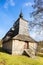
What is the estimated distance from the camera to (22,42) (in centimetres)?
3341

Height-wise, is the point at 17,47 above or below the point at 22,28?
below

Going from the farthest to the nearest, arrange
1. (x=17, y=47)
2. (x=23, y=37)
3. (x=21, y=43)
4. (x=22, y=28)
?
(x=22, y=28)
(x=23, y=37)
(x=21, y=43)
(x=17, y=47)

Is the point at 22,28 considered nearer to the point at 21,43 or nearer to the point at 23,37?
the point at 23,37

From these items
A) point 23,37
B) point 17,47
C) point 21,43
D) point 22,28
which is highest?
point 22,28

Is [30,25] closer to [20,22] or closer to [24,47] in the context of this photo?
[24,47]

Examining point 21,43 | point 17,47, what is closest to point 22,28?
point 21,43

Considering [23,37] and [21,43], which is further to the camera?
[23,37]

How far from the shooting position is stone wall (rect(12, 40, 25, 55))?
32.0 metres

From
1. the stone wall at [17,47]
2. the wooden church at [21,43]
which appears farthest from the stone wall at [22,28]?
the stone wall at [17,47]

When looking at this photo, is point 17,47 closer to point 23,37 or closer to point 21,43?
point 21,43

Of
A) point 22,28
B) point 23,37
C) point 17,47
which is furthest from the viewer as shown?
point 22,28

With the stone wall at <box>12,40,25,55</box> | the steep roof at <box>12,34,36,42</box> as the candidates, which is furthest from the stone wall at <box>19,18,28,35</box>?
the stone wall at <box>12,40,25,55</box>

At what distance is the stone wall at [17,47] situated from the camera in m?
32.0

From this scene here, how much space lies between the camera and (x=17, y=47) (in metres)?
32.4
